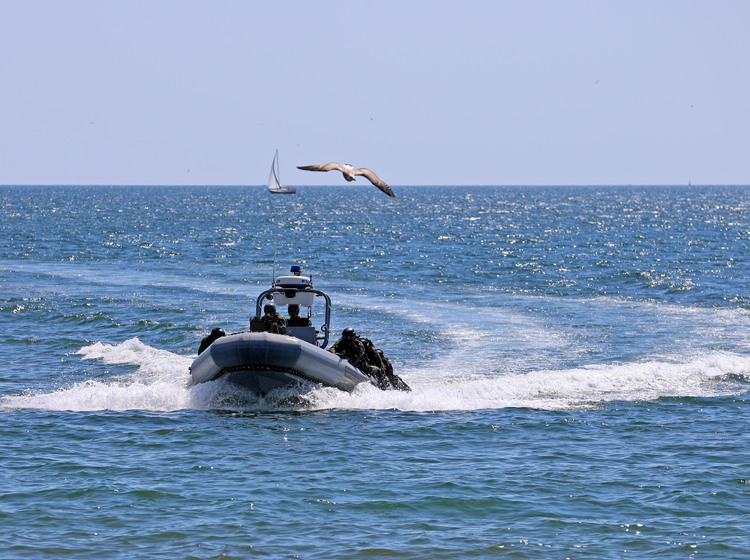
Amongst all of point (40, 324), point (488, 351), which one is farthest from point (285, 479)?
point (40, 324)

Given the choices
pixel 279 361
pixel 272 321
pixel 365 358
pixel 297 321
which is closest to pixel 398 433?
pixel 279 361

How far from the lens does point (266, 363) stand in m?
17.0

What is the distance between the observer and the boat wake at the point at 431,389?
17562 millimetres

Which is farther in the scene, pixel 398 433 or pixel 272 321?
pixel 272 321

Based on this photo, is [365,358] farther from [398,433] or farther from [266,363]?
[398,433]

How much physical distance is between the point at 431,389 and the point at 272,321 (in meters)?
3.78

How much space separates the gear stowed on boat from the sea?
0.30 meters

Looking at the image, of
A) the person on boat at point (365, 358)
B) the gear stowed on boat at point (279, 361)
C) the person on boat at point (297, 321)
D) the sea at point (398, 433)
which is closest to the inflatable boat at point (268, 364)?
the gear stowed on boat at point (279, 361)

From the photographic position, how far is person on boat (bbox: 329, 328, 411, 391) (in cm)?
1853

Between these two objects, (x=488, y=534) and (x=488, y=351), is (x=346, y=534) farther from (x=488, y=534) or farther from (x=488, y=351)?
(x=488, y=351)
